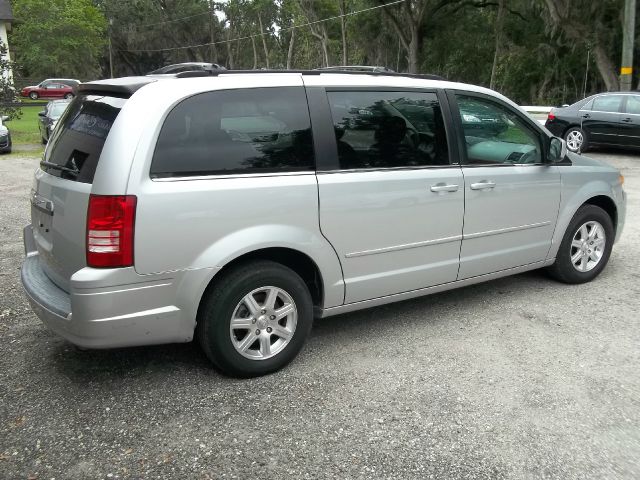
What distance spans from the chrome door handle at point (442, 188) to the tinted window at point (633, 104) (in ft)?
37.0

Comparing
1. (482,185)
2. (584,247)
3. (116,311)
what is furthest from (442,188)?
(116,311)

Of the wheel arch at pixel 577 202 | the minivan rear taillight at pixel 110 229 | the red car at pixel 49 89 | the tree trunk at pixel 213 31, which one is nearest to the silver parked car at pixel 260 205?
the minivan rear taillight at pixel 110 229

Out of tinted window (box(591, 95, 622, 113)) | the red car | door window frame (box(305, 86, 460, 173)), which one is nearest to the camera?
door window frame (box(305, 86, 460, 173))

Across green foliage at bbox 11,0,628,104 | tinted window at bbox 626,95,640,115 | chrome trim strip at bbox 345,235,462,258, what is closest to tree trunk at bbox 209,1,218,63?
green foliage at bbox 11,0,628,104

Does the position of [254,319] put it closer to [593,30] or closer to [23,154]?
[23,154]

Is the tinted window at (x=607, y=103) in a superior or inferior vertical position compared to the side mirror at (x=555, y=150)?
superior

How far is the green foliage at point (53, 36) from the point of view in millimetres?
47531

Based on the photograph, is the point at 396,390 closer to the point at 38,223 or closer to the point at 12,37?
the point at 38,223

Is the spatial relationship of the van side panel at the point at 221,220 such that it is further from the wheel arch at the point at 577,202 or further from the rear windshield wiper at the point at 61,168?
the wheel arch at the point at 577,202

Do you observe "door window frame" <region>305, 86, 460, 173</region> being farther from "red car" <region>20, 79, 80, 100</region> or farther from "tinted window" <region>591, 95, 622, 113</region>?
"red car" <region>20, 79, 80, 100</region>

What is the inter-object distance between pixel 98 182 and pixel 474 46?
42.5 m

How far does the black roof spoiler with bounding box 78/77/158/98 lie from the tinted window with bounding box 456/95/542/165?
2279mm

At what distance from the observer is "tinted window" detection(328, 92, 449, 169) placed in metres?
3.88

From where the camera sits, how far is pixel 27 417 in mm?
3236
